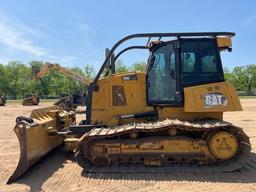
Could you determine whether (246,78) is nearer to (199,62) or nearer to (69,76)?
(69,76)

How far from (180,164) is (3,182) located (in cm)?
378

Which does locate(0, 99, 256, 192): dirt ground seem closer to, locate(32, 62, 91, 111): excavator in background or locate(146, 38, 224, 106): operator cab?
locate(146, 38, 224, 106): operator cab

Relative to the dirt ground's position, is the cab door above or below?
above

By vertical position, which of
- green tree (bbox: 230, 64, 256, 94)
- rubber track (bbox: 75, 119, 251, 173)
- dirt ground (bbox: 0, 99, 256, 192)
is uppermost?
green tree (bbox: 230, 64, 256, 94)

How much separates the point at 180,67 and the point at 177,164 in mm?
2266

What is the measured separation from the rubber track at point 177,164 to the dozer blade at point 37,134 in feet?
3.33

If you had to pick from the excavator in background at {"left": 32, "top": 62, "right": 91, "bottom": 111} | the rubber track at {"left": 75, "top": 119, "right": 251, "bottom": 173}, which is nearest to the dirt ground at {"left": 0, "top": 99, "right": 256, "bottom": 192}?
the rubber track at {"left": 75, "top": 119, "right": 251, "bottom": 173}

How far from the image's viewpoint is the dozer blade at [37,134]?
7332 millimetres

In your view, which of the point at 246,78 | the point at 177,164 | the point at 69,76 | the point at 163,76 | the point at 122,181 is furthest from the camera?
the point at 246,78

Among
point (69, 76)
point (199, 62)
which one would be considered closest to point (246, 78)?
point (69, 76)

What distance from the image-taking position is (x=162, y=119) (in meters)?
8.52

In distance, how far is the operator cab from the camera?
8320 mm

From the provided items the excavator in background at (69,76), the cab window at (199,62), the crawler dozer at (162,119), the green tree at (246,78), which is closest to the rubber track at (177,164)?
the crawler dozer at (162,119)

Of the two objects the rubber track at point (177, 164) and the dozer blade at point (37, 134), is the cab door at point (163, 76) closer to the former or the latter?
the rubber track at point (177, 164)
